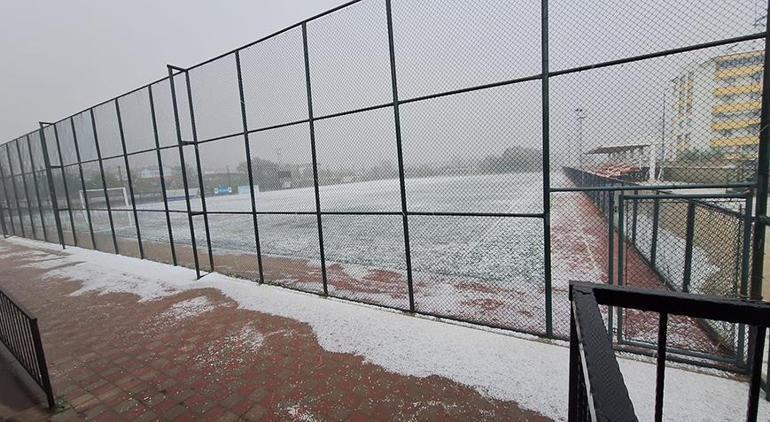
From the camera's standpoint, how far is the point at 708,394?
274 cm

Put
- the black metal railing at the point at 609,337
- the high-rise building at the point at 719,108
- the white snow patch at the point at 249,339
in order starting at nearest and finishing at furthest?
the black metal railing at the point at 609,337 < the high-rise building at the point at 719,108 < the white snow patch at the point at 249,339

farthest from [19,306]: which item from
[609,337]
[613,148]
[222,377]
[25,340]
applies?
[613,148]

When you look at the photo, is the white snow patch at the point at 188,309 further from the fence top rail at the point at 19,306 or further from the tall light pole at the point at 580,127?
the tall light pole at the point at 580,127

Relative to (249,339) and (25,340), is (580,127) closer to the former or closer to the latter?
(249,339)

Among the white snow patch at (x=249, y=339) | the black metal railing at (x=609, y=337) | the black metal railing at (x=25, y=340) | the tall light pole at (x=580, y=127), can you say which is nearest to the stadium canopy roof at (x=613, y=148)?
the tall light pole at (x=580, y=127)

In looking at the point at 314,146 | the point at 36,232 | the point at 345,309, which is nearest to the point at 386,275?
the point at 345,309

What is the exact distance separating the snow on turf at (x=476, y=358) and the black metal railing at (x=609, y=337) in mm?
1671

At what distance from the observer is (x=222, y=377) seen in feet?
11.3

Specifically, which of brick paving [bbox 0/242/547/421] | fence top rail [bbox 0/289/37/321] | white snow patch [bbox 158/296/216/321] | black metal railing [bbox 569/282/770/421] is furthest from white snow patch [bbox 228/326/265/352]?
black metal railing [bbox 569/282/770/421]

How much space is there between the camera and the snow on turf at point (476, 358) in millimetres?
2707

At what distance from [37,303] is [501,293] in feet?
27.3

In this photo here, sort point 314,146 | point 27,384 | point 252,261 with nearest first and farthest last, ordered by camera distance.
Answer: point 27,384
point 314,146
point 252,261

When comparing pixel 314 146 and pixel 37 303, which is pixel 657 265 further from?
pixel 37 303

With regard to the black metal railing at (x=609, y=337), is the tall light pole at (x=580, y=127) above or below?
above
